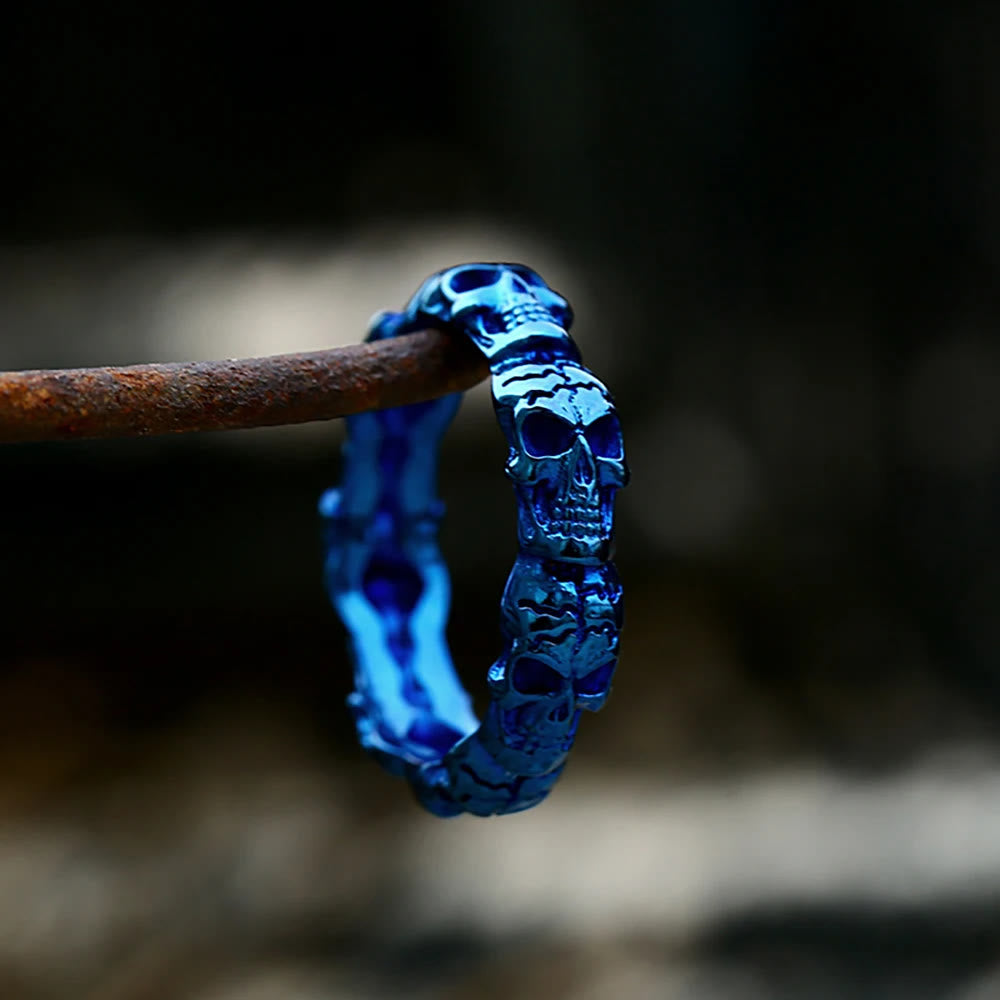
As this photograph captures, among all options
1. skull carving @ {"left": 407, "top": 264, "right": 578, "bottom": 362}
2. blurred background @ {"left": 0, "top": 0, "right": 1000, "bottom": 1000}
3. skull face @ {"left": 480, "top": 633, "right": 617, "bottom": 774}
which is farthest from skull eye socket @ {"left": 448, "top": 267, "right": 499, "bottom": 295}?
blurred background @ {"left": 0, "top": 0, "right": 1000, "bottom": 1000}

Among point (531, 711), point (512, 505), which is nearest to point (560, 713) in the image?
point (531, 711)

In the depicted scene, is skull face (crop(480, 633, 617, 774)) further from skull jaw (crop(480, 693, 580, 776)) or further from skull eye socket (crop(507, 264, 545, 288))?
skull eye socket (crop(507, 264, 545, 288))

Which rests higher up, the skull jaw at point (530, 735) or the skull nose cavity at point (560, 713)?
the skull nose cavity at point (560, 713)

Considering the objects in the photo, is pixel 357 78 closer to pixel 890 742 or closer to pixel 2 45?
pixel 2 45

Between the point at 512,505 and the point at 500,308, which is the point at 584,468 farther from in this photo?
the point at 512,505

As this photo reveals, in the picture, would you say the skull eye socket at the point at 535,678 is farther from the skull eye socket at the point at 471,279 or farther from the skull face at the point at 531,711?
the skull eye socket at the point at 471,279

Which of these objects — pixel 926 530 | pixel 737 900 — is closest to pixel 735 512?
pixel 926 530

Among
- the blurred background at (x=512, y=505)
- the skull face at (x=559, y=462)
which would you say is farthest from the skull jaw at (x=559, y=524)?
the blurred background at (x=512, y=505)
